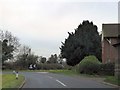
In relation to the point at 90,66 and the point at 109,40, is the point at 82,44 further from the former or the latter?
the point at 90,66

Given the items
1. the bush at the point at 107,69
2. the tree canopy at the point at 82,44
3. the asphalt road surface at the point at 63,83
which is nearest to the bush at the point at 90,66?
the bush at the point at 107,69

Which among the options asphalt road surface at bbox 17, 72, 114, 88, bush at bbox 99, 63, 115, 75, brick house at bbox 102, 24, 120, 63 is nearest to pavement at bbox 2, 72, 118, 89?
asphalt road surface at bbox 17, 72, 114, 88

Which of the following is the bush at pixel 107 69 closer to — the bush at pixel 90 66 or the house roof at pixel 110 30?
the bush at pixel 90 66

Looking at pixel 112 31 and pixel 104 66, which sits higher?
pixel 112 31

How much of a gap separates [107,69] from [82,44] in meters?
20.5

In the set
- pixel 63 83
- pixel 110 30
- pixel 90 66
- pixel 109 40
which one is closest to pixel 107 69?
pixel 90 66

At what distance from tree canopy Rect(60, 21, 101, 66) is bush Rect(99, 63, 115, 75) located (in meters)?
18.5

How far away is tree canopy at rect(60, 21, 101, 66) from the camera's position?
239 ft

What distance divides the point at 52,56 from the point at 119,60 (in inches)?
3269

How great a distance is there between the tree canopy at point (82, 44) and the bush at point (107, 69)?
1849 cm

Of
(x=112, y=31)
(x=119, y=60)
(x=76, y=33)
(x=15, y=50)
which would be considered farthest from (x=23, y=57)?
(x=119, y=60)

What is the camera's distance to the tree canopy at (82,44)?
72938mm

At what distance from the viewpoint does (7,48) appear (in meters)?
90.6

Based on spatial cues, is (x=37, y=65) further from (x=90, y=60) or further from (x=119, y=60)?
(x=119, y=60)
